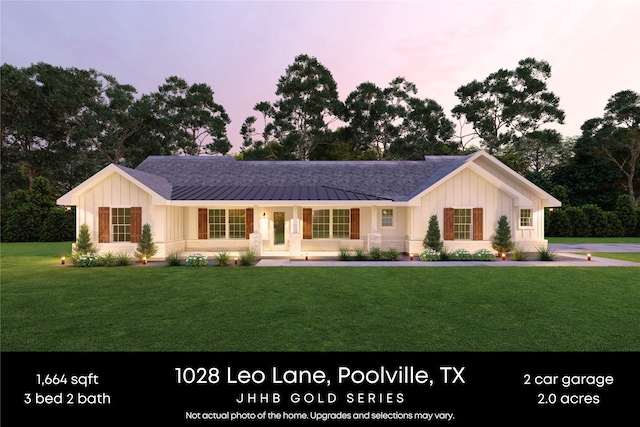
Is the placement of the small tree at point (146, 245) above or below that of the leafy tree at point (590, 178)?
below

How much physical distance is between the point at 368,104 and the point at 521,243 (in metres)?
27.9

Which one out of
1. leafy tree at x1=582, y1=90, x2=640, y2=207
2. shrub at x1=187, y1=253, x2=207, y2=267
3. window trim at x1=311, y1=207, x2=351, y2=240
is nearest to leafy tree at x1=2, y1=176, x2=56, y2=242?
shrub at x1=187, y1=253, x2=207, y2=267

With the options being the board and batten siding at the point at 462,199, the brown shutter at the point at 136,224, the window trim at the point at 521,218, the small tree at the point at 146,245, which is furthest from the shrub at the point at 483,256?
the brown shutter at the point at 136,224

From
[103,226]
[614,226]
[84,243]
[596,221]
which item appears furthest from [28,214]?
[614,226]

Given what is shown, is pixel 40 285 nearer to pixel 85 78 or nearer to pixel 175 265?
pixel 175 265

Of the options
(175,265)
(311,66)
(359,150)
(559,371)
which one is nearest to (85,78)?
(311,66)

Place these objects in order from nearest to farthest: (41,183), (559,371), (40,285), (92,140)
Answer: (559,371), (40,285), (41,183), (92,140)

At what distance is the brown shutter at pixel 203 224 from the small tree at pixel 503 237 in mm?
14426

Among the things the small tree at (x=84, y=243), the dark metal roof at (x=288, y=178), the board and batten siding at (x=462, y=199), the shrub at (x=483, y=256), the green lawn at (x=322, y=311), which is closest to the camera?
the green lawn at (x=322, y=311)

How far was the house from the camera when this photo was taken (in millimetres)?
14516

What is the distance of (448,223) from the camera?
15656 mm

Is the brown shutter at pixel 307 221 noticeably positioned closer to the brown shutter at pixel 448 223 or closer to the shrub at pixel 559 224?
the brown shutter at pixel 448 223

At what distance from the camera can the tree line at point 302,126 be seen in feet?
111

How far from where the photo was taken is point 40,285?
351 inches
